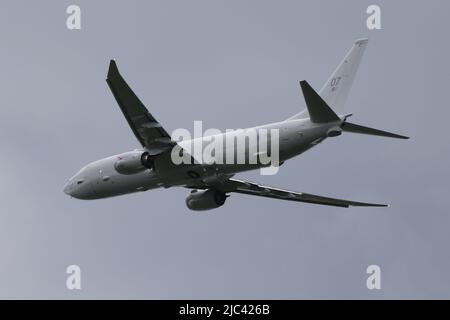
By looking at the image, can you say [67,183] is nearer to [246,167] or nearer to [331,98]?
[246,167]

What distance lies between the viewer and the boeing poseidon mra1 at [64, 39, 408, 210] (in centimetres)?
4975

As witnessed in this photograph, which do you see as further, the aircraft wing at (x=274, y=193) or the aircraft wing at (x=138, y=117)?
the aircraft wing at (x=274, y=193)

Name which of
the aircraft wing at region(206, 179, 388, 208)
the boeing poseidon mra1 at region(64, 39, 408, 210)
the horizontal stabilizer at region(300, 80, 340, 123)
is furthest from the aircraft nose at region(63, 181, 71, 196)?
the horizontal stabilizer at region(300, 80, 340, 123)

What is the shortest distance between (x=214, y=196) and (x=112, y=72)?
13.4 metres

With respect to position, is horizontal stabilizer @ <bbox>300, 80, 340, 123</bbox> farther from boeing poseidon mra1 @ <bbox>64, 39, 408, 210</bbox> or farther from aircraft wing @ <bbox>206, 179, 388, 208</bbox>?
aircraft wing @ <bbox>206, 179, 388, 208</bbox>

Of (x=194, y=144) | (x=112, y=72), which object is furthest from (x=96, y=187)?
(x=112, y=72)

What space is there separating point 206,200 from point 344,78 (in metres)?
10.5

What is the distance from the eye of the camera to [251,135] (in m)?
52.1

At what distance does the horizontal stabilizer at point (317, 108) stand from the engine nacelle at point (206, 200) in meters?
9.76

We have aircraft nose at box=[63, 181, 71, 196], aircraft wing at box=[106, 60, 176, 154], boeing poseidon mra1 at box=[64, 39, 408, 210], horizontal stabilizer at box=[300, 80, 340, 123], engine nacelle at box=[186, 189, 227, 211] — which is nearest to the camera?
aircraft wing at box=[106, 60, 176, 154]

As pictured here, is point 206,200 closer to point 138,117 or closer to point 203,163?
point 203,163

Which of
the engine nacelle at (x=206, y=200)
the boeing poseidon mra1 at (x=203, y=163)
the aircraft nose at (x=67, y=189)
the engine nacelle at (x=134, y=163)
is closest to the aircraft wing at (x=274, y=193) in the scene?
the boeing poseidon mra1 at (x=203, y=163)

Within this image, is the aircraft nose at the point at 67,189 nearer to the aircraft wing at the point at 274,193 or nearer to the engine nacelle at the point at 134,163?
the engine nacelle at the point at 134,163

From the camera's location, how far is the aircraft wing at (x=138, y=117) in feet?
156
